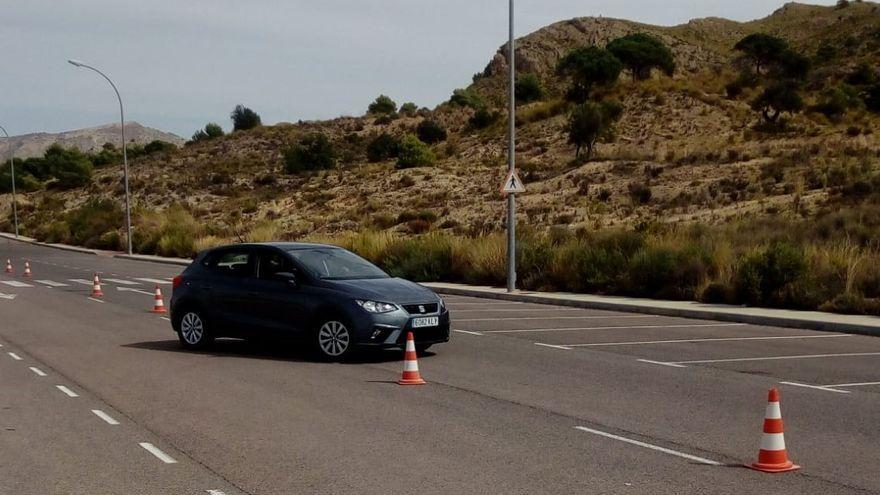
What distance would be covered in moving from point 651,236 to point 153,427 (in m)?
19.7

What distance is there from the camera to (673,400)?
34.5 ft

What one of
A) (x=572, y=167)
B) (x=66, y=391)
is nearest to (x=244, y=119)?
(x=572, y=167)

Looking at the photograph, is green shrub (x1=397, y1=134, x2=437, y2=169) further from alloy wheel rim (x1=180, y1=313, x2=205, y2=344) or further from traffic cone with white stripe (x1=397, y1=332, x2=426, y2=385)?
traffic cone with white stripe (x1=397, y1=332, x2=426, y2=385)

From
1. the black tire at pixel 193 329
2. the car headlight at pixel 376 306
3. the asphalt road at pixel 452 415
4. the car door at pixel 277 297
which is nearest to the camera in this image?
the asphalt road at pixel 452 415

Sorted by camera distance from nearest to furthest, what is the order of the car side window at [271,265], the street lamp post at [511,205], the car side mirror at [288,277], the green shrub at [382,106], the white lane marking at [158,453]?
1. the white lane marking at [158,453]
2. the car side mirror at [288,277]
3. the car side window at [271,265]
4. the street lamp post at [511,205]
5. the green shrub at [382,106]

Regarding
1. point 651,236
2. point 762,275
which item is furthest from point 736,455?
point 651,236

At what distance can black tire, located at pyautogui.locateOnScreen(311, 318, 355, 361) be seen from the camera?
13334 mm

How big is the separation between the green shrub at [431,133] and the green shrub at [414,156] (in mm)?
9469

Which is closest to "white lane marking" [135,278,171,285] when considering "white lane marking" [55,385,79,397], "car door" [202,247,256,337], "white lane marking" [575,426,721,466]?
"car door" [202,247,256,337]

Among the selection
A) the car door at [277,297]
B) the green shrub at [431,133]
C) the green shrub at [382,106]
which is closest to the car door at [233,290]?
the car door at [277,297]

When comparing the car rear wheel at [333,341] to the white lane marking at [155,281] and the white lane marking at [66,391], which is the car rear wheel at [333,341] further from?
the white lane marking at [155,281]

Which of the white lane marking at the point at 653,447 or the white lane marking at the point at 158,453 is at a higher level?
the white lane marking at the point at 653,447

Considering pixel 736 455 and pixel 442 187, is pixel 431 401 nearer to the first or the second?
pixel 736 455

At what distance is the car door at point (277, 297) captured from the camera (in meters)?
13.8
